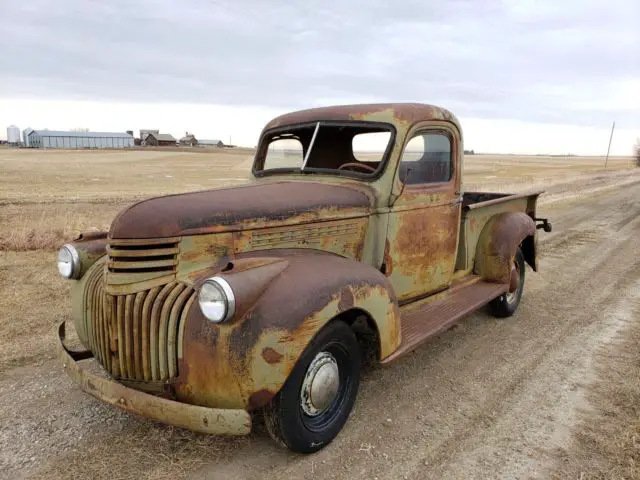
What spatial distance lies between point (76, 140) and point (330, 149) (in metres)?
→ 90.7

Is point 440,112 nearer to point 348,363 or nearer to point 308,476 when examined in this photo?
point 348,363

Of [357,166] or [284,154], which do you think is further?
[284,154]

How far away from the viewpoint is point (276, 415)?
2656 mm

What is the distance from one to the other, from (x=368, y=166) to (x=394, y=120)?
408 mm

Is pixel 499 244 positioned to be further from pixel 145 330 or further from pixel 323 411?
pixel 145 330

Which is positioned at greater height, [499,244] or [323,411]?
[499,244]

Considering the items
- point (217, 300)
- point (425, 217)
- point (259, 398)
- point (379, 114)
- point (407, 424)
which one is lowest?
point (407, 424)

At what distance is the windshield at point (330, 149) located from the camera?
3936 millimetres

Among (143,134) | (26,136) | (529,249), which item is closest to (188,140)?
(143,134)

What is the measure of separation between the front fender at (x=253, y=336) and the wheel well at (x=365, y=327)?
1.01 feet

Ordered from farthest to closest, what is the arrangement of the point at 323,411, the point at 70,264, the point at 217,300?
the point at 70,264
the point at 323,411
the point at 217,300

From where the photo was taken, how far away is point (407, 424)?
3197 millimetres

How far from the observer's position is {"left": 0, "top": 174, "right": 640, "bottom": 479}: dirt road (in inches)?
108

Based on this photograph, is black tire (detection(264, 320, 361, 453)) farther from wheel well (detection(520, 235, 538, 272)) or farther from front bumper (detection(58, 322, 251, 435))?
wheel well (detection(520, 235, 538, 272))
